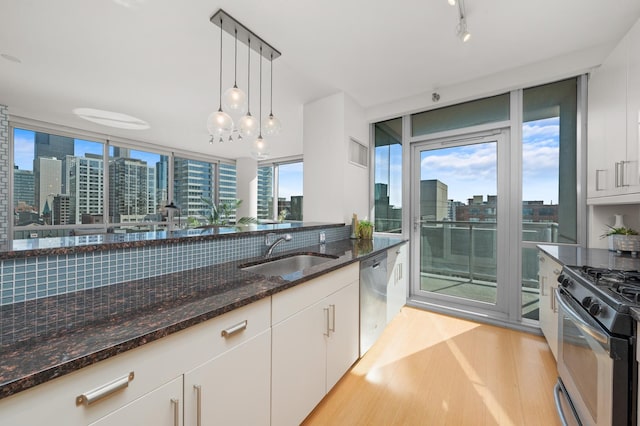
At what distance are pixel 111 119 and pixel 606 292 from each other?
558 centimetres

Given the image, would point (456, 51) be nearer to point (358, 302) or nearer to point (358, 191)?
point (358, 191)

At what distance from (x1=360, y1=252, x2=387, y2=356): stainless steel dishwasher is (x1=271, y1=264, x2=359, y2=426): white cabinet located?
132 millimetres

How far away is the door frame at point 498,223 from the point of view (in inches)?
104

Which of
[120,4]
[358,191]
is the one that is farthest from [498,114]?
[120,4]

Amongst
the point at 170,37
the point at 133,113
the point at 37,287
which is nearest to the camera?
the point at 37,287

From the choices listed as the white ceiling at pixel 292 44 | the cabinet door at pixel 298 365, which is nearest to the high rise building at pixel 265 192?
the white ceiling at pixel 292 44

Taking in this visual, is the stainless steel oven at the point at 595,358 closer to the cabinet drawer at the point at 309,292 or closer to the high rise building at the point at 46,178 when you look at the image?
the cabinet drawer at the point at 309,292

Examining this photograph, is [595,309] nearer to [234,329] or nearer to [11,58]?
[234,329]

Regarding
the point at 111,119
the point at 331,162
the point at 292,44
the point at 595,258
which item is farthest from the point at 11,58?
the point at 595,258

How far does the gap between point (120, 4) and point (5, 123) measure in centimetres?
324

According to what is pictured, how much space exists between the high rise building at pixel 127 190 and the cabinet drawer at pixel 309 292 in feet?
16.6

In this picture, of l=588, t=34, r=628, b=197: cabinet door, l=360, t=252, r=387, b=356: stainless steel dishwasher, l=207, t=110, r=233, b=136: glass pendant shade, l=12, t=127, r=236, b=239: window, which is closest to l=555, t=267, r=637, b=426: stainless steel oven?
l=588, t=34, r=628, b=197: cabinet door

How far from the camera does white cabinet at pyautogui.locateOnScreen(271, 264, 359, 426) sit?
1191mm

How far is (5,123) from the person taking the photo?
333cm
